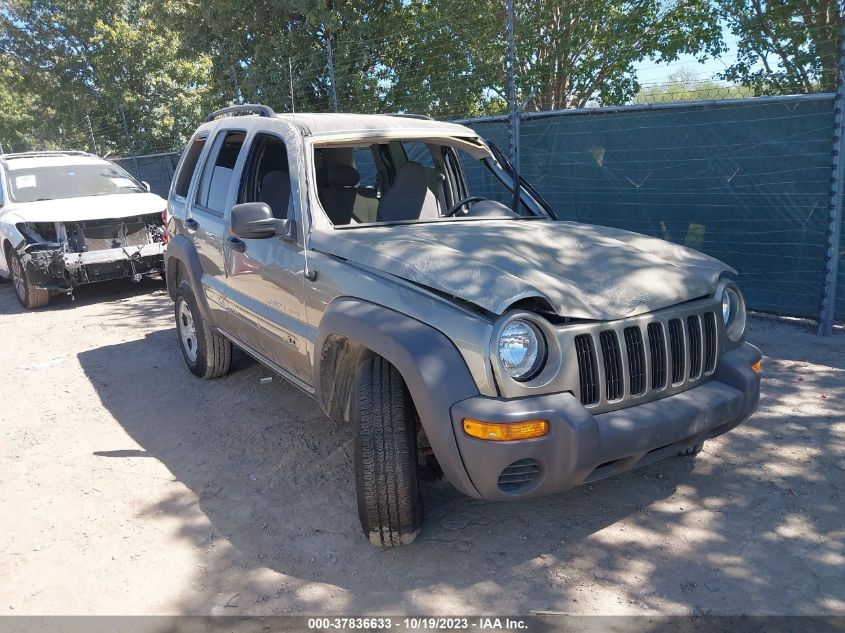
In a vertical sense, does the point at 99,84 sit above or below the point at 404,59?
above

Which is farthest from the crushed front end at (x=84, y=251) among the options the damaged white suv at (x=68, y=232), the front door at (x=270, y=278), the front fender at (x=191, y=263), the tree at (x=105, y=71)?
the tree at (x=105, y=71)

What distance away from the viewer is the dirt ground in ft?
9.34

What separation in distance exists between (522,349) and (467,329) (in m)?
0.24

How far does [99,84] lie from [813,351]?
74.4 ft

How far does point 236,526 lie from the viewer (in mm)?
3439

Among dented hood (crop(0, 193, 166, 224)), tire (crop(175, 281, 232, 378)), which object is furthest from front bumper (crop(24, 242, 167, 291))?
tire (crop(175, 281, 232, 378))

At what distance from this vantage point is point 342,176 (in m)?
4.69

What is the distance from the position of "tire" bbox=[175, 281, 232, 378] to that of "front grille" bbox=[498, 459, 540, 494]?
311cm

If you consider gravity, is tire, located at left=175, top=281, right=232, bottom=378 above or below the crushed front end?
below

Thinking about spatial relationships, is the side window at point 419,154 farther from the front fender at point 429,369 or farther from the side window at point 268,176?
the front fender at point 429,369

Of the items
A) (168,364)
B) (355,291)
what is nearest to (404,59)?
(168,364)

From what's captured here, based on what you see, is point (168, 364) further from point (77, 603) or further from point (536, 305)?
point (536, 305)

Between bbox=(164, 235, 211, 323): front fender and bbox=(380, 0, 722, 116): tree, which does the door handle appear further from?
bbox=(380, 0, 722, 116): tree

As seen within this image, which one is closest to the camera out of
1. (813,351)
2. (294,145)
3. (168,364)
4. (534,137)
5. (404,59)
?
(294,145)
